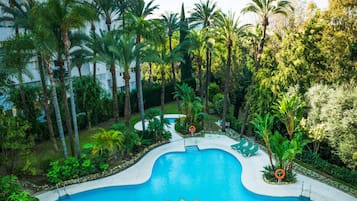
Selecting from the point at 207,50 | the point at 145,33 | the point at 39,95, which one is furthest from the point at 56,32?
the point at 207,50

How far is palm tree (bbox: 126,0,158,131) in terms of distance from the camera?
59.8 ft

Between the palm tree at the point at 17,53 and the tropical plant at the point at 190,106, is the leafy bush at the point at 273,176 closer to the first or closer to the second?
the tropical plant at the point at 190,106

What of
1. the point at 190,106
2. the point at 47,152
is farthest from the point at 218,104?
the point at 47,152

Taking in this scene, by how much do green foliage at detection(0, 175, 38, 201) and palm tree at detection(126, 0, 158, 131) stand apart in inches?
373

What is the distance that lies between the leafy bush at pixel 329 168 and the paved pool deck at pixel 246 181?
4.18ft

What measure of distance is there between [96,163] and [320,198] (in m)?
12.6

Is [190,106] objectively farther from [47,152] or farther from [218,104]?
[47,152]

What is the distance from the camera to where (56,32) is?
1390 centimetres

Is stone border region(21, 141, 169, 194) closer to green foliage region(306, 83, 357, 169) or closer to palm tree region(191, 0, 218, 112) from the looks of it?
green foliage region(306, 83, 357, 169)

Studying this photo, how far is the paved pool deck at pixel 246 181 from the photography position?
13.3 metres

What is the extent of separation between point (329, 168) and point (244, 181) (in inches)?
200

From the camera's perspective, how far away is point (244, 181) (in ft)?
48.1

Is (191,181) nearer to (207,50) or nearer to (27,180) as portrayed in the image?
(27,180)

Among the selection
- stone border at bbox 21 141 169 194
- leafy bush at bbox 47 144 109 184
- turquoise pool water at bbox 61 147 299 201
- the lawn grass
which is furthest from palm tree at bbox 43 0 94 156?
turquoise pool water at bbox 61 147 299 201
